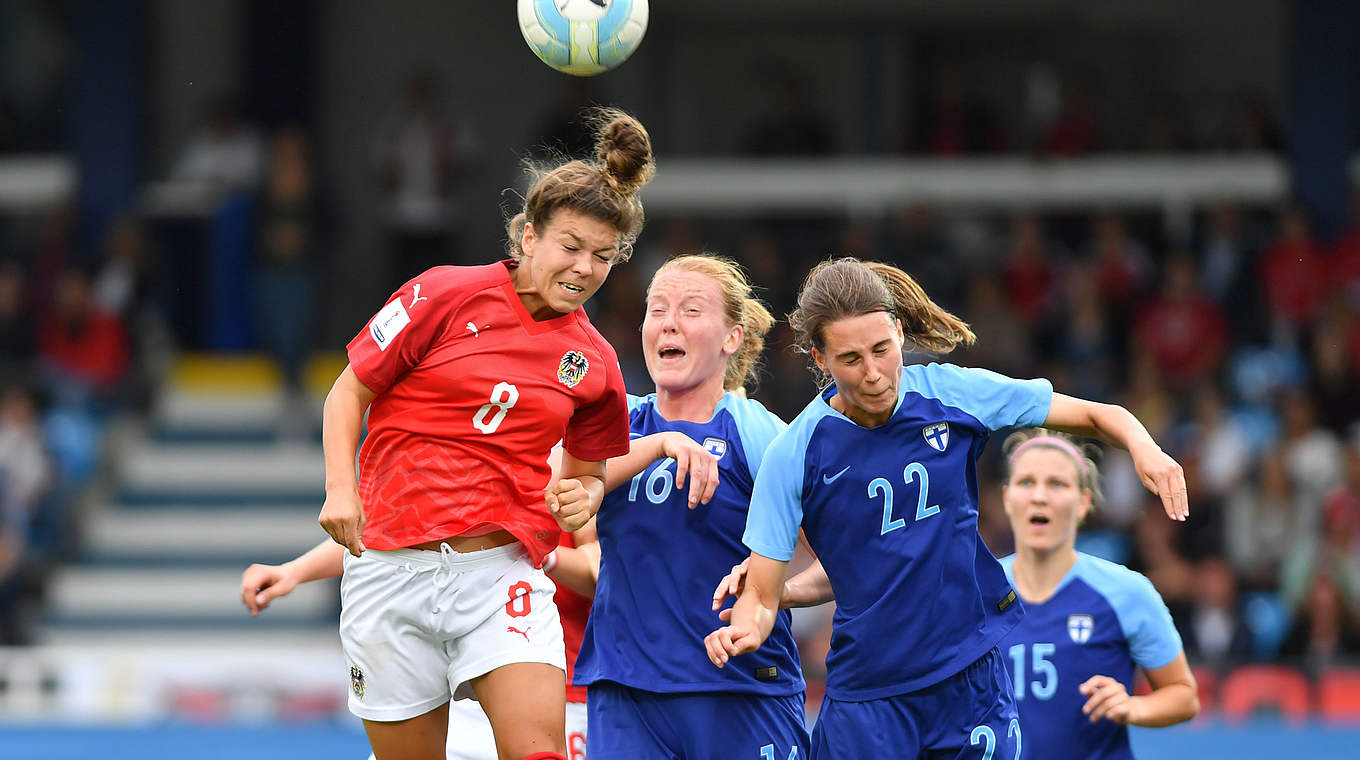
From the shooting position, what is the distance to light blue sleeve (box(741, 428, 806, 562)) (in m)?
4.11

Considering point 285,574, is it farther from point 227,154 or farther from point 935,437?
point 227,154

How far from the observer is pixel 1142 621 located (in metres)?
4.88

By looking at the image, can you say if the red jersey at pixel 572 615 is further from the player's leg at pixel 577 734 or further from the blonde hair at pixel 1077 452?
the blonde hair at pixel 1077 452

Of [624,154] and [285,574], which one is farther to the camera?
[285,574]

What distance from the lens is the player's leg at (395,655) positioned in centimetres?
408

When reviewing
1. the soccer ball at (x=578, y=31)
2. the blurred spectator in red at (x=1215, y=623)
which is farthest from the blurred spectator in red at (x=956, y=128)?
the soccer ball at (x=578, y=31)

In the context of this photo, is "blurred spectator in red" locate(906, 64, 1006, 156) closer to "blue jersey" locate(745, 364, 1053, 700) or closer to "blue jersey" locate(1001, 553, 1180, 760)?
"blue jersey" locate(1001, 553, 1180, 760)

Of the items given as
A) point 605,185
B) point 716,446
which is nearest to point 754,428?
point 716,446

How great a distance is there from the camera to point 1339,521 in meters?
10.3

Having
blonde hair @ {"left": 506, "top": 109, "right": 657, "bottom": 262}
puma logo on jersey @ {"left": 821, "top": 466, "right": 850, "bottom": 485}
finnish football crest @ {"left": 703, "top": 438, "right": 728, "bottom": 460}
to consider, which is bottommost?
puma logo on jersey @ {"left": 821, "top": 466, "right": 850, "bottom": 485}

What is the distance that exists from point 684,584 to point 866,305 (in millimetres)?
959

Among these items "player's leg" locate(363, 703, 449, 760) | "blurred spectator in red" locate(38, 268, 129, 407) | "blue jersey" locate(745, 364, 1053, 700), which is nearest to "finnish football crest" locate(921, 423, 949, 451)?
"blue jersey" locate(745, 364, 1053, 700)

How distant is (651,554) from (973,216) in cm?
919

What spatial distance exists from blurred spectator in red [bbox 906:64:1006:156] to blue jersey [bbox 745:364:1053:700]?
9683mm
